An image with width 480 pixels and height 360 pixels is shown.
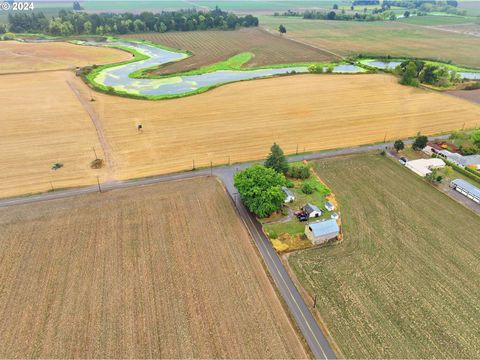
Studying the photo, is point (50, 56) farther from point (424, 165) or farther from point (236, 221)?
point (424, 165)

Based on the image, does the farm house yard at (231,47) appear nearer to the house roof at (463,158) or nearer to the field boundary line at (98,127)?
the field boundary line at (98,127)

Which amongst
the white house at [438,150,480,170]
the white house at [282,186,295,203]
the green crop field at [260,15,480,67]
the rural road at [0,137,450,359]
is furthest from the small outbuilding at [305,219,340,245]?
the green crop field at [260,15,480,67]

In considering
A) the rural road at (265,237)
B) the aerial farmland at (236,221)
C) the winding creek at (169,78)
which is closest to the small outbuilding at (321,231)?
the aerial farmland at (236,221)

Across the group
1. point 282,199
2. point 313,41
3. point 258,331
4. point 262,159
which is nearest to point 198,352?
point 258,331

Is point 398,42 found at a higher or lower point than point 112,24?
lower

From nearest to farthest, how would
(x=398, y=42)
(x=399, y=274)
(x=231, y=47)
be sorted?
(x=399, y=274) → (x=231, y=47) → (x=398, y=42)

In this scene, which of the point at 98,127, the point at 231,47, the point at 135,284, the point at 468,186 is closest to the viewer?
the point at 135,284

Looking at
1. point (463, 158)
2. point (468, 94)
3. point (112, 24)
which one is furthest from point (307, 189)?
point (112, 24)

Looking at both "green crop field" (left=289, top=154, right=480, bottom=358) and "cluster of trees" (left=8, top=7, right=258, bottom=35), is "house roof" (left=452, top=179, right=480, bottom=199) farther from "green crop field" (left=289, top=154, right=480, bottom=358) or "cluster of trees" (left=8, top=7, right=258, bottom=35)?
"cluster of trees" (left=8, top=7, right=258, bottom=35)
